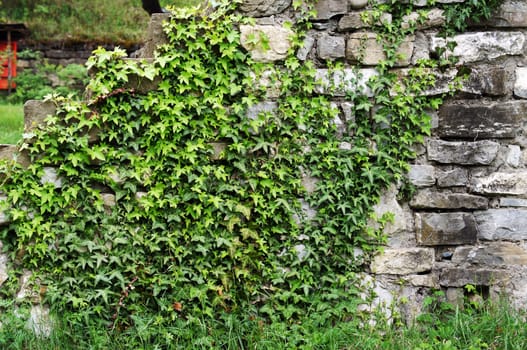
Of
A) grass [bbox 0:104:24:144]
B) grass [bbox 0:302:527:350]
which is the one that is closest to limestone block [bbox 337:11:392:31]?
grass [bbox 0:302:527:350]

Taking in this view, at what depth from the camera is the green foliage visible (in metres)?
9.39

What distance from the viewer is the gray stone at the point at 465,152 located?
3.31m

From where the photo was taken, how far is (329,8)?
3.29 meters

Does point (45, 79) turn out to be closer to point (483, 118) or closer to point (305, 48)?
point (305, 48)

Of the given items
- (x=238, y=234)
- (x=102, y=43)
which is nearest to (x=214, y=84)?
(x=238, y=234)

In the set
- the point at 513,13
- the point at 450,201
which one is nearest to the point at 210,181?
the point at 450,201

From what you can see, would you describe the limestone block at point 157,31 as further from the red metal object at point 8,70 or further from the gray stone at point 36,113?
the red metal object at point 8,70

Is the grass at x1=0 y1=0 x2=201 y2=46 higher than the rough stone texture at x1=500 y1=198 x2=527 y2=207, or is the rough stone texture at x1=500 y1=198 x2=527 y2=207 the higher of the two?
the grass at x1=0 y1=0 x2=201 y2=46

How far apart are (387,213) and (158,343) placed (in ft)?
5.36

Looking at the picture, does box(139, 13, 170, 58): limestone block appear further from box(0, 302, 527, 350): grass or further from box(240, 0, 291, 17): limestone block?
box(0, 302, 527, 350): grass

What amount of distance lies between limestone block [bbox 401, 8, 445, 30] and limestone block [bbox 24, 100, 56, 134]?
2292mm

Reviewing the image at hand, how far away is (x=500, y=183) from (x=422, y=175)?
0.50 meters

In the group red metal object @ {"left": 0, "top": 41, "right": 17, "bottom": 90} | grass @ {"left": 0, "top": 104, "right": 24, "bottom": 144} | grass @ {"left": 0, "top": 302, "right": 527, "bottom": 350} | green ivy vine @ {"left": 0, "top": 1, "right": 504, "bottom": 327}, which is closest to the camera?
grass @ {"left": 0, "top": 302, "right": 527, "bottom": 350}

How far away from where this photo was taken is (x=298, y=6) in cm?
326
